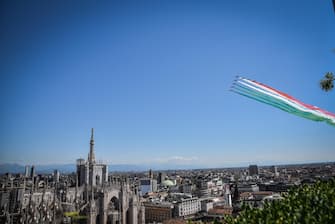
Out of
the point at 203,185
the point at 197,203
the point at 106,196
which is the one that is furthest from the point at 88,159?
the point at 203,185

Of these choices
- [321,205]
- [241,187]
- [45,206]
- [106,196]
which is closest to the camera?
[321,205]

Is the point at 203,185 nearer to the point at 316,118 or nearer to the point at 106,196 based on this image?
the point at 106,196

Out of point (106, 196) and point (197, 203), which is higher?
point (106, 196)

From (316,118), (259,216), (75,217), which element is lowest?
(75,217)

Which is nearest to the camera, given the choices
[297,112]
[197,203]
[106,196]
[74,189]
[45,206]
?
[297,112]

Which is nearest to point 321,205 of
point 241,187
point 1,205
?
point 1,205

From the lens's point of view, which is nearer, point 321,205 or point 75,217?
point 321,205

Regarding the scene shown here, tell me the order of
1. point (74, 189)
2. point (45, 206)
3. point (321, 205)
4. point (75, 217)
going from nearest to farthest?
point (321, 205)
point (45, 206)
point (75, 217)
point (74, 189)

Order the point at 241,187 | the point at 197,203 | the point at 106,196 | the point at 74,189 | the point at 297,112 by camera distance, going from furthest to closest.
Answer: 1. the point at 241,187
2. the point at 197,203
3. the point at 74,189
4. the point at 106,196
5. the point at 297,112

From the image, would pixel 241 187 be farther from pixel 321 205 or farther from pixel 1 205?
pixel 321 205
